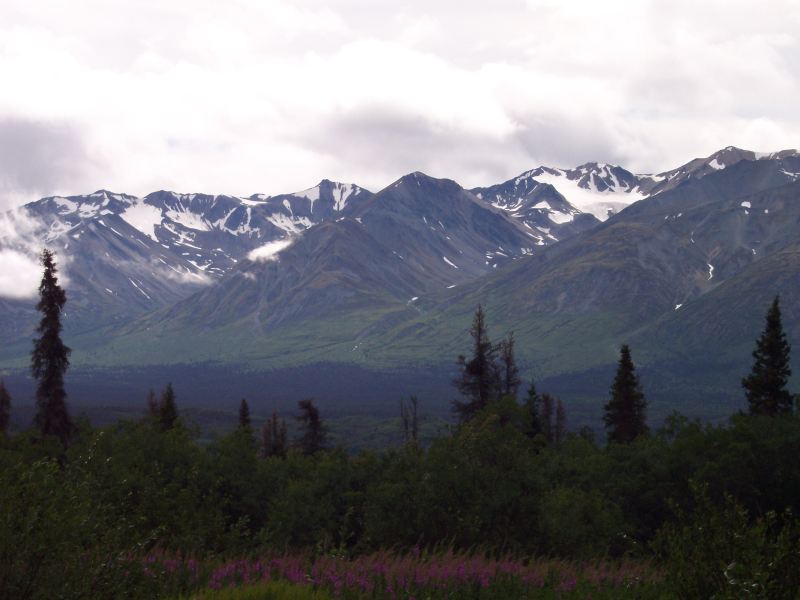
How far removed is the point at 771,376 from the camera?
51.1 m

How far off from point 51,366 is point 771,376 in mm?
43456

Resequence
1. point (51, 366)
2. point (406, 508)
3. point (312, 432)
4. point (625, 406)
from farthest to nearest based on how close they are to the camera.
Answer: point (312, 432) < point (625, 406) < point (51, 366) < point (406, 508)

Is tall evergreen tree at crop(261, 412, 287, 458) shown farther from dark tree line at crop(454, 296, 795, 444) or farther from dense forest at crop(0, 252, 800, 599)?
dense forest at crop(0, 252, 800, 599)

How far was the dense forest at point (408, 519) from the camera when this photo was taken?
9117 mm

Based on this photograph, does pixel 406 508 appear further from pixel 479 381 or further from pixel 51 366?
pixel 479 381

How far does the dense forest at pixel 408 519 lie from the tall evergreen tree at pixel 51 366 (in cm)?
428

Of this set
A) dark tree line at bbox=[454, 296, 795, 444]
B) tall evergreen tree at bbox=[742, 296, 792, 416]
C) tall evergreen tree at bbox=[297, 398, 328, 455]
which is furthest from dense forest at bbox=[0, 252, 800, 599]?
tall evergreen tree at bbox=[297, 398, 328, 455]

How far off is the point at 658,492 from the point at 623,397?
103 ft

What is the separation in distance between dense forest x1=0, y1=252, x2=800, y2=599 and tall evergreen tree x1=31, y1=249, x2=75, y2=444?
4280mm

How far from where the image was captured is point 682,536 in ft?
30.6

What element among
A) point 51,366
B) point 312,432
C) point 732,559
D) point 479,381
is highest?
point 51,366

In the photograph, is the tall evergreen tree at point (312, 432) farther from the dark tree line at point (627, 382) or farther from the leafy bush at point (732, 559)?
the leafy bush at point (732, 559)

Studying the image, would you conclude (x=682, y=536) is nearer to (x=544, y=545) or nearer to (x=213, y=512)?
(x=544, y=545)

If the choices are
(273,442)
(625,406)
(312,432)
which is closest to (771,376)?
(625,406)
